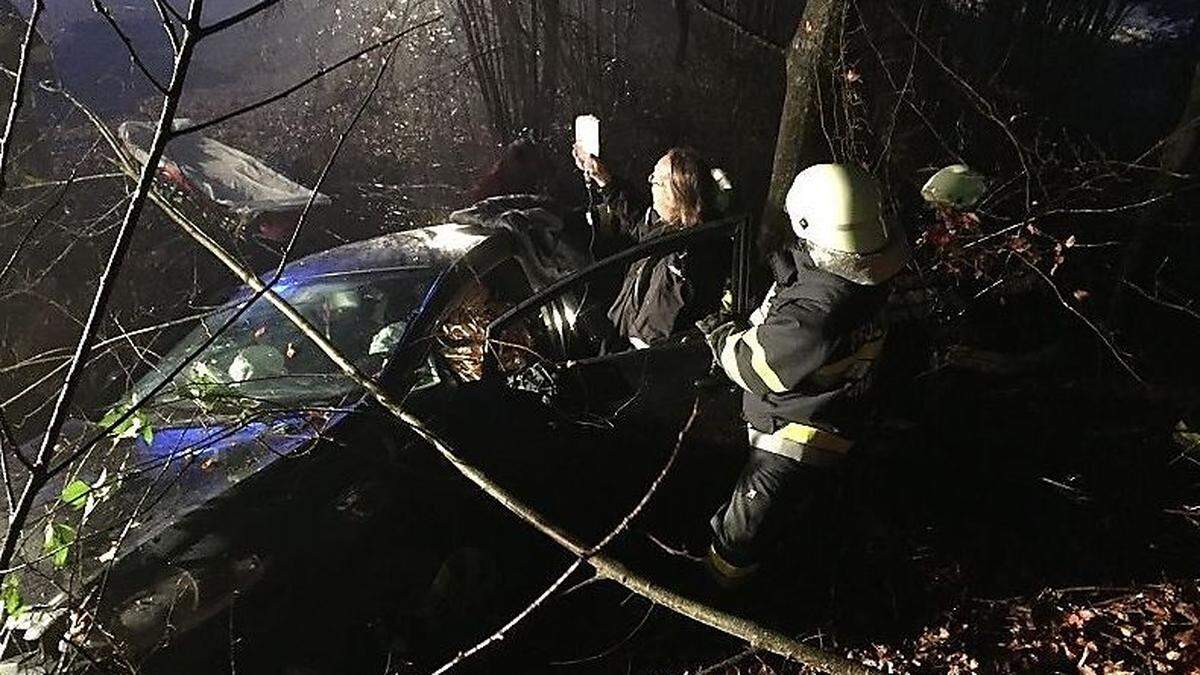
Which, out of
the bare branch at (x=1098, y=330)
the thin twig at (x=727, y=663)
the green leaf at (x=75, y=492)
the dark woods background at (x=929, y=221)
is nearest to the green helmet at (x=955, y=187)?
the dark woods background at (x=929, y=221)

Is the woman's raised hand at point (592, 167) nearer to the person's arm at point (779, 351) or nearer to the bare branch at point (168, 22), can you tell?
the person's arm at point (779, 351)

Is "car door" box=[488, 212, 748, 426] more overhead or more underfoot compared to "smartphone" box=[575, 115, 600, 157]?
more underfoot

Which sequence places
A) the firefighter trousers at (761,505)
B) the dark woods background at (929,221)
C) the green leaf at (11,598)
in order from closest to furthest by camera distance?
the green leaf at (11,598)
the firefighter trousers at (761,505)
the dark woods background at (929,221)

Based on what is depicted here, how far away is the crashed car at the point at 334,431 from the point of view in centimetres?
279

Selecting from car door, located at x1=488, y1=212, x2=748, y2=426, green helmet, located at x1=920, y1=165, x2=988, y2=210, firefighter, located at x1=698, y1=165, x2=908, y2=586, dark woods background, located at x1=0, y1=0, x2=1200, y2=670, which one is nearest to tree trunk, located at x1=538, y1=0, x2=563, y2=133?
dark woods background, located at x1=0, y1=0, x2=1200, y2=670

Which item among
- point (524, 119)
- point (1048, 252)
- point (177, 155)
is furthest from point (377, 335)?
point (524, 119)

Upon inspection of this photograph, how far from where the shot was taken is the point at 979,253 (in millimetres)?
4969

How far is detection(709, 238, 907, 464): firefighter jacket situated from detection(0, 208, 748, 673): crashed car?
2.31 feet

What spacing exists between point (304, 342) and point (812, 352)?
2398 mm

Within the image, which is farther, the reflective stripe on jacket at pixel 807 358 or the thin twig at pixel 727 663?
the thin twig at pixel 727 663

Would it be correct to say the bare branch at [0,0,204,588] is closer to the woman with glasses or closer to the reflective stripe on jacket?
the reflective stripe on jacket

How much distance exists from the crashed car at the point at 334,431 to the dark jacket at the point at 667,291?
0.25 feet

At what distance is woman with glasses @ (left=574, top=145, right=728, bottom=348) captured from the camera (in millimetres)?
3636

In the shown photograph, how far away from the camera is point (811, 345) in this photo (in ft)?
8.69
